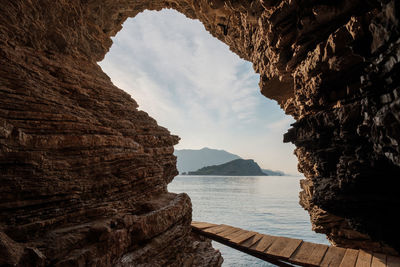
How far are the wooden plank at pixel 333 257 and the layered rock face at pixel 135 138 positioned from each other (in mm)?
1356

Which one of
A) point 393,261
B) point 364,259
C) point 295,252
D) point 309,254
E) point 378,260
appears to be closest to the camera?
point 393,261

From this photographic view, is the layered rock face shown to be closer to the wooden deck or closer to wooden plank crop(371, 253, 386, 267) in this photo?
wooden plank crop(371, 253, 386, 267)

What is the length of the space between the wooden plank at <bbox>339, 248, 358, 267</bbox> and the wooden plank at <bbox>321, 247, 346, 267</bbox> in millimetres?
100

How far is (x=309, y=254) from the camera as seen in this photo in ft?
24.1

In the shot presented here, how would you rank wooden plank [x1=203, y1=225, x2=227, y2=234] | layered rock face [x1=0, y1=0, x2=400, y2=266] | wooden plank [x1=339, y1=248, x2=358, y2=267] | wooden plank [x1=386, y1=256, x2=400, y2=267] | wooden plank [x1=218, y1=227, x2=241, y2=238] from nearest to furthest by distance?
layered rock face [x1=0, y1=0, x2=400, y2=266]
wooden plank [x1=386, y1=256, x2=400, y2=267]
wooden plank [x1=339, y1=248, x2=358, y2=267]
wooden plank [x1=218, y1=227, x2=241, y2=238]
wooden plank [x1=203, y1=225, x2=227, y2=234]

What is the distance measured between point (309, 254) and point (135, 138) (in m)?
9.01

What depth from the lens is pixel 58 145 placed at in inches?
217

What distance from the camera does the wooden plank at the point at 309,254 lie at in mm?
7016

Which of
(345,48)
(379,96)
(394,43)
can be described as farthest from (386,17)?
(345,48)

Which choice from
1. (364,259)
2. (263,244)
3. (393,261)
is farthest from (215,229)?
(393,261)

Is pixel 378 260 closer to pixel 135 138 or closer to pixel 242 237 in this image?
pixel 242 237

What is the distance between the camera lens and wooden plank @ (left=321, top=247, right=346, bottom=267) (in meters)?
6.82

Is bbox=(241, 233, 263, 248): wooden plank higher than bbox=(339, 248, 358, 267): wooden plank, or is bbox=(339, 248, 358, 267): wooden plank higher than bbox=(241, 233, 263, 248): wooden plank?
bbox=(241, 233, 263, 248): wooden plank

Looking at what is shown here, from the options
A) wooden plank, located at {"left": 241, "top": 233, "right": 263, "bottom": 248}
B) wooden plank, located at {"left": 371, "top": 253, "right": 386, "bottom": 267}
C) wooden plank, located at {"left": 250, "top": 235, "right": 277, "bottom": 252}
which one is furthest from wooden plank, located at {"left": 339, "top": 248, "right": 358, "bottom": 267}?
wooden plank, located at {"left": 241, "top": 233, "right": 263, "bottom": 248}
